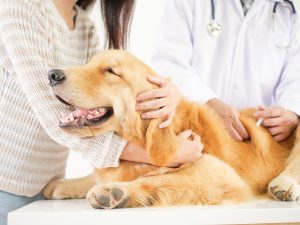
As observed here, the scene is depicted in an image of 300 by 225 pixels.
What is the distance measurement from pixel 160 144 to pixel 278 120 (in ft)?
1.64

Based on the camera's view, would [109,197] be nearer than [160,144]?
Yes

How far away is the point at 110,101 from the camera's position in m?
1.12

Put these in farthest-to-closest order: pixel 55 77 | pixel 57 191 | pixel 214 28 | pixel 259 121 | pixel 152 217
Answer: pixel 214 28, pixel 259 121, pixel 57 191, pixel 55 77, pixel 152 217

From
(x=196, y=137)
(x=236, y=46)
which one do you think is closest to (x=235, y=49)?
(x=236, y=46)

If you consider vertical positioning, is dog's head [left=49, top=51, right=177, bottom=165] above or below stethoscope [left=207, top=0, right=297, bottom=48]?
below

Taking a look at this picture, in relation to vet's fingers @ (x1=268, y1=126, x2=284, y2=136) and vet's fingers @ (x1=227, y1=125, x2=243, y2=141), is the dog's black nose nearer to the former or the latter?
vet's fingers @ (x1=227, y1=125, x2=243, y2=141)

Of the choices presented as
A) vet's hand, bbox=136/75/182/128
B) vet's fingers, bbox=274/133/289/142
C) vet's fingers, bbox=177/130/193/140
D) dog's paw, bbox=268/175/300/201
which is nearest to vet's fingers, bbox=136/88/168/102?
vet's hand, bbox=136/75/182/128

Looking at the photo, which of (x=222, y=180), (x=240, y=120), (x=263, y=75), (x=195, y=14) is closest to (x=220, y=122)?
(x=240, y=120)

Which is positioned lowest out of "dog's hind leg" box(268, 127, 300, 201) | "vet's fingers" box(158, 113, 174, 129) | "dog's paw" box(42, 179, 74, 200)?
"dog's paw" box(42, 179, 74, 200)

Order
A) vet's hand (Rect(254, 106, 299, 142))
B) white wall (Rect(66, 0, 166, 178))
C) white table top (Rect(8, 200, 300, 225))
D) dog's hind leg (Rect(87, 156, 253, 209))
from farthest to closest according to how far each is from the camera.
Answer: white wall (Rect(66, 0, 166, 178)) → vet's hand (Rect(254, 106, 299, 142)) → dog's hind leg (Rect(87, 156, 253, 209)) → white table top (Rect(8, 200, 300, 225))

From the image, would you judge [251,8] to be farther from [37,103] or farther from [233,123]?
[37,103]

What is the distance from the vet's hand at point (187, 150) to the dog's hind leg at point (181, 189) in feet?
0.06

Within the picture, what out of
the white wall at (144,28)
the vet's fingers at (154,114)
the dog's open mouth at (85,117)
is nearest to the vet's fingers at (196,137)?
the vet's fingers at (154,114)

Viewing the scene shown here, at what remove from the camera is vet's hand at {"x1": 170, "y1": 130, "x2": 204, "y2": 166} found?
1.14 m
